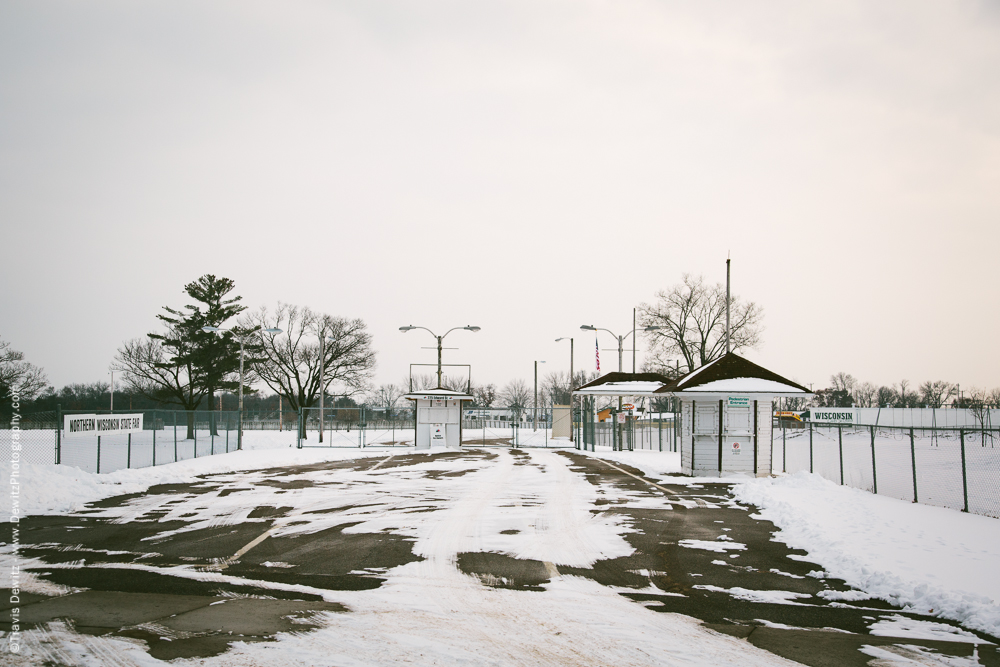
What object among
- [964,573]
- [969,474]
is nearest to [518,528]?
[964,573]

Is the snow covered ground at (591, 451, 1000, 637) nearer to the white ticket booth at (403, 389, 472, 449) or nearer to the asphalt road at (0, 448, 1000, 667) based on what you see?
the asphalt road at (0, 448, 1000, 667)

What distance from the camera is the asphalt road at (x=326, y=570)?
5855 mm

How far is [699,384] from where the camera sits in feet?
65.0

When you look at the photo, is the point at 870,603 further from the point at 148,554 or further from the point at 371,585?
the point at 148,554

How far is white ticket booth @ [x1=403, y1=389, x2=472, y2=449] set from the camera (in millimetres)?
32812

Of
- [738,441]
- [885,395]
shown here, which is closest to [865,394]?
[885,395]

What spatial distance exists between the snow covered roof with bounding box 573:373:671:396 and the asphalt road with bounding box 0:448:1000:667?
58.9ft

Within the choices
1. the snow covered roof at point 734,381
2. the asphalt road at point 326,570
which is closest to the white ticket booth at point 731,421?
the snow covered roof at point 734,381

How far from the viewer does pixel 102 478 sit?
17.2m

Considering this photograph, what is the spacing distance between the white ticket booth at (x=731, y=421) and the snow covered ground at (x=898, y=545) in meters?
3.35

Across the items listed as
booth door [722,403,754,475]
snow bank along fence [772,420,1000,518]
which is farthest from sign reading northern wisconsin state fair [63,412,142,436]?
snow bank along fence [772,420,1000,518]

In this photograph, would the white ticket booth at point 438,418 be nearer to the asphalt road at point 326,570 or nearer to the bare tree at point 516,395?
the asphalt road at point 326,570

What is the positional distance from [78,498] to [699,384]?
16948 millimetres

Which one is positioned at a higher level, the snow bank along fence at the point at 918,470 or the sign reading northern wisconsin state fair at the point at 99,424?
the sign reading northern wisconsin state fair at the point at 99,424
